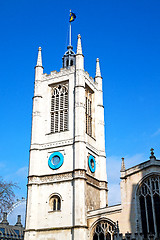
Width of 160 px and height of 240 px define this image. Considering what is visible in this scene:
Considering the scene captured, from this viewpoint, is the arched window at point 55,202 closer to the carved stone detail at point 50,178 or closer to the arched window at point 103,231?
the carved stone detail at point 50,178

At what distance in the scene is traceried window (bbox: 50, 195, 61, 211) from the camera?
113ft

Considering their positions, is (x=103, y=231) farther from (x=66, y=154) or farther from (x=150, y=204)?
(x=66, y=154)

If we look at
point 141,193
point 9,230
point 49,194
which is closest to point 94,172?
point 49,194

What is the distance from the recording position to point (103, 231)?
31484mm

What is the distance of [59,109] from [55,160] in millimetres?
6057

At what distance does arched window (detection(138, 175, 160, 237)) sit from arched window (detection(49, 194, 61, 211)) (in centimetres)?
875

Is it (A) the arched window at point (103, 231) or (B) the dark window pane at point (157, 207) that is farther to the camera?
(A) the arched window at point (103, 231)

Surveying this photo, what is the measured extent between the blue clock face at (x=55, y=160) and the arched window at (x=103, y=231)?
747cm

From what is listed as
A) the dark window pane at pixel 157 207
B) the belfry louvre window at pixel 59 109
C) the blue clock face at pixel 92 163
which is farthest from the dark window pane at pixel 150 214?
the belfry louvre window at pixel 59 109

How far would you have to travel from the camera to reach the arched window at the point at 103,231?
3098cm

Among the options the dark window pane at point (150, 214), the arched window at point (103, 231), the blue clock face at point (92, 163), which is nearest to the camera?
the dark window pane at point (150, 214)

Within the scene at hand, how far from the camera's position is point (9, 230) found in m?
61.6

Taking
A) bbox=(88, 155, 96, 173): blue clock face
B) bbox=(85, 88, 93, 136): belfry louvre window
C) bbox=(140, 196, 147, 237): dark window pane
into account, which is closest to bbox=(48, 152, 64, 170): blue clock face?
bbox=(88, 155, 96, 173): blue clock face

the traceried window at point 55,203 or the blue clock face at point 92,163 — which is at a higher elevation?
the blue clock face at point 92,163
